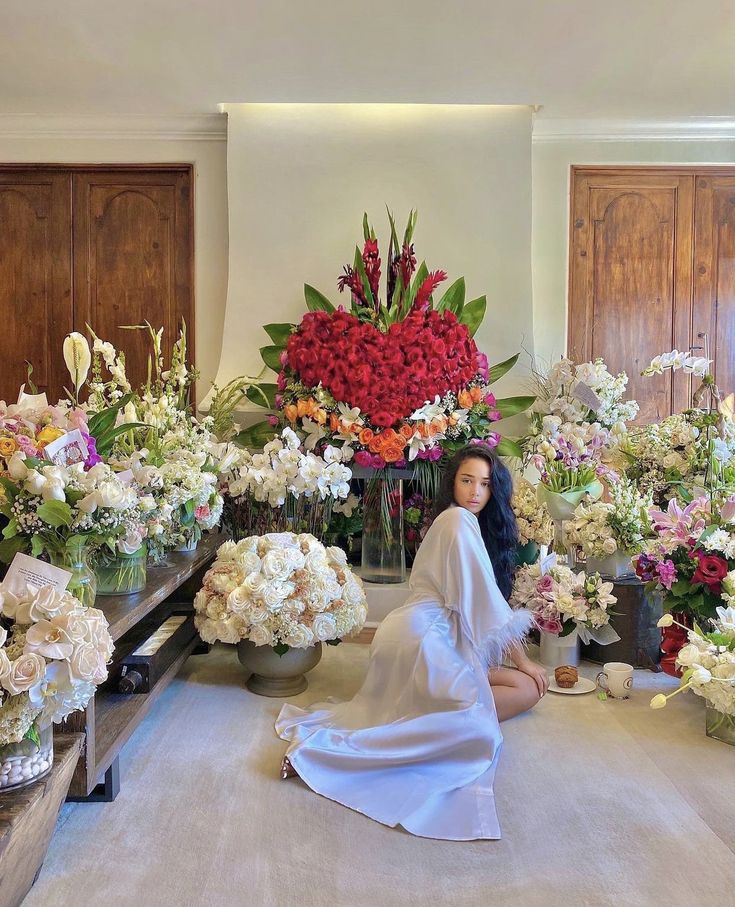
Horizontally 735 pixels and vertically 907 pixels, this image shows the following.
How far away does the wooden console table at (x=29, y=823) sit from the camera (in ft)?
4.71

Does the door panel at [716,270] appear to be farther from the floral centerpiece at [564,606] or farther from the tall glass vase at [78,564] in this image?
the tall glass vase at [78,564]

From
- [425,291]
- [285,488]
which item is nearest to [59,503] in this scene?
[285,488]

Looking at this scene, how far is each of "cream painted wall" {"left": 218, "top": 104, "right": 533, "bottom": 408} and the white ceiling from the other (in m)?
0.20

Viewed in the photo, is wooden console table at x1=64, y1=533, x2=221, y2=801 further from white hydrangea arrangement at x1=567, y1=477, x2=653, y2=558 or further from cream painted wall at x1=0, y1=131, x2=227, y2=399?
cream painted wall at x1=0, y1=131, x2=227, y2=399

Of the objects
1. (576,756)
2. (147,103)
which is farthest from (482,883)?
(147,103)

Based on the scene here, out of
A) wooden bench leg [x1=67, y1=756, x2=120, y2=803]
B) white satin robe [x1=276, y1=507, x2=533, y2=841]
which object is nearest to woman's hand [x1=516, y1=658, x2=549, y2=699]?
white satin robe [x1=276, y1=507, x2=533, y2=841]

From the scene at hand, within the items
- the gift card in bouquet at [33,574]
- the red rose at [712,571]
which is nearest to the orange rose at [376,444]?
the red rose at [712,571]

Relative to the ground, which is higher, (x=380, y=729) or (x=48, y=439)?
(x=48, y=439)

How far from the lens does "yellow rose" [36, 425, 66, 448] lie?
6.57 ft

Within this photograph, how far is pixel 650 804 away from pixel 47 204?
407 cm

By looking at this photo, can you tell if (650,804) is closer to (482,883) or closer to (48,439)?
(482,883)

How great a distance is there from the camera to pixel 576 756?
94.3 inches

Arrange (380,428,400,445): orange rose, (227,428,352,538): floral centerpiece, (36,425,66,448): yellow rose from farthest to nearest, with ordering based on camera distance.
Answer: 1. (380,428,400,445): orange rose
2. (227,428,352,538): floral centerpiece
3. (36,425,66,448): yellow rose

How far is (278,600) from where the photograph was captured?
2.67m
